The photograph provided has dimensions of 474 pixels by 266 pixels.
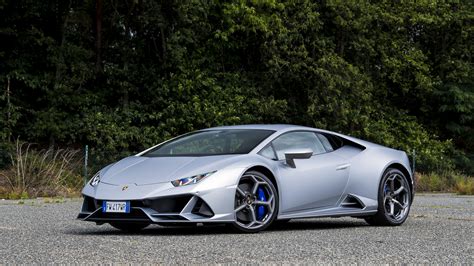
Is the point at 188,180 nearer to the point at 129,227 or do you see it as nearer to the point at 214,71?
the point at 129,227

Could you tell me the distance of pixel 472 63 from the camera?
4094 cm

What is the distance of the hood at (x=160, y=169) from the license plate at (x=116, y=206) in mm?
265

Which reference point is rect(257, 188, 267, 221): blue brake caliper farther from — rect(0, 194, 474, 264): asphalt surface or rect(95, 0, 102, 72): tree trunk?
rect(95, 0, 102, 72): tree trunk

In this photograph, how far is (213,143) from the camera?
10281 mm

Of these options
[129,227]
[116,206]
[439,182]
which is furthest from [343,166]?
[439,182]

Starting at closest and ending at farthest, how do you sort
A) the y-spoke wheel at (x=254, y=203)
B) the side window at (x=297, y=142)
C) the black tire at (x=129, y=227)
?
the y-spoke wheel at (x=254, y=203) < the black tire at (x=129, y=227) < the side window at (x=297, y=142)

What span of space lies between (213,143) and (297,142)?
108cm

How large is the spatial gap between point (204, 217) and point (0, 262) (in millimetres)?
2753

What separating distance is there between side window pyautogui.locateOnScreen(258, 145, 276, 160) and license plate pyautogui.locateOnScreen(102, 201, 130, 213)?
5.64 feet

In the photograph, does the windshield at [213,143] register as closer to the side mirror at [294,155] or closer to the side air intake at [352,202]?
the side mirror at [294,155]

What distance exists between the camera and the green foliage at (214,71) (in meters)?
29.7

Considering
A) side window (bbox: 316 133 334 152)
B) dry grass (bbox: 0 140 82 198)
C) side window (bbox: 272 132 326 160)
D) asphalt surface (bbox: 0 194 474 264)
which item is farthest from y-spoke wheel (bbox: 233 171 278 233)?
dry grass (bbox: 0 140 82 198)

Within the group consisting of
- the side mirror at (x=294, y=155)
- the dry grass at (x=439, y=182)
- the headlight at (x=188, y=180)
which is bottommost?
the dry grass at (x=439, y=182)

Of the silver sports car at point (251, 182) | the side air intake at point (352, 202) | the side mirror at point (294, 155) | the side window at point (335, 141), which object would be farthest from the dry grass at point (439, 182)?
the side mirror at point (294, 155)
